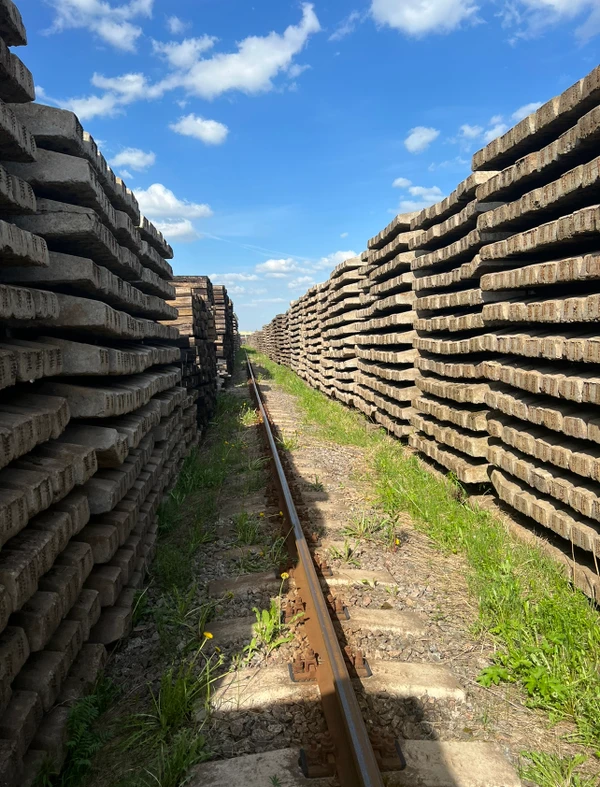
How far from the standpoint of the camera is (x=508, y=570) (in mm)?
4109

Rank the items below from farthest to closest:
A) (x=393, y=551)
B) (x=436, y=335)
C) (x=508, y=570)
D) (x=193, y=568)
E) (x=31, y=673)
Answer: (x=436, y=335)
(x=393, y=551)
(x=193, y=568)
(x=508, y=570)
(x=31, y=673)

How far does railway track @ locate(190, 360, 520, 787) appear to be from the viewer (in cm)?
240

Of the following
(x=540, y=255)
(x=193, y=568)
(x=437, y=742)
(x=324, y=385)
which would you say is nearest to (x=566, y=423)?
(x=540, y=255)

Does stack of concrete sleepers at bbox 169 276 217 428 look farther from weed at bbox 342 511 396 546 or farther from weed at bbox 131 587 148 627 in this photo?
weed at bbox 131 587 148 627

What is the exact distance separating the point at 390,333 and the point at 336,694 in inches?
256

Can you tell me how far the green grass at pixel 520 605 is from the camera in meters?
2.95

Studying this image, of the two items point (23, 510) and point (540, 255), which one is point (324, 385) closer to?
point (540, 255)

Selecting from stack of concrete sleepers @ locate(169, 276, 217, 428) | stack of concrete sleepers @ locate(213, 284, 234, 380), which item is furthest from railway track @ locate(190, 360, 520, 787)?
stack of concrete sleepers @ locate(213, 284, 234, 380)

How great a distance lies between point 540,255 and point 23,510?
4267 mm

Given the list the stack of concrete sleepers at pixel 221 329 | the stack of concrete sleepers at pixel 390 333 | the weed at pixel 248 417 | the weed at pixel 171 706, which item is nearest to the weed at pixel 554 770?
the weed at pixel 171 706

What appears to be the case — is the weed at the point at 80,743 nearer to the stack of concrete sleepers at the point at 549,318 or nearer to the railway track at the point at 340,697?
the railway track at the point at 340,697

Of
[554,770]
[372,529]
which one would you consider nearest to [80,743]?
[554,770]

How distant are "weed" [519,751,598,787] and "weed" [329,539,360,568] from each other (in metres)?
2.11

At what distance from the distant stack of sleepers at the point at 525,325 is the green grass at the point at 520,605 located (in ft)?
0.79
